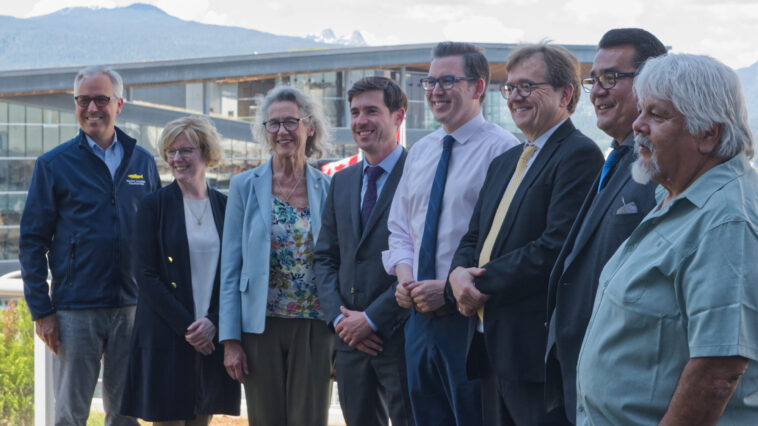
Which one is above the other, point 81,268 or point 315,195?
point 315,195

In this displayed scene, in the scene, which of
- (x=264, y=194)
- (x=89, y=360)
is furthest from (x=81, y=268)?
(x=264, y=194)

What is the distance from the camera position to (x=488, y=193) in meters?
3.25

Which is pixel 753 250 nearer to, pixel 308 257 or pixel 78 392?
pixel 308 257

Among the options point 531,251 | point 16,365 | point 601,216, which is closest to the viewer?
point 601,216

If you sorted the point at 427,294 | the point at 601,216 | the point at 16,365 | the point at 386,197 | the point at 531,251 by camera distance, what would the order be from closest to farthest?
the point at 601,216
the point at 531,251
the point at 427,294
the point at 386,197
the point at 16,365

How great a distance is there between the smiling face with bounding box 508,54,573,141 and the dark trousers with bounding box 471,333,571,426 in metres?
0.89

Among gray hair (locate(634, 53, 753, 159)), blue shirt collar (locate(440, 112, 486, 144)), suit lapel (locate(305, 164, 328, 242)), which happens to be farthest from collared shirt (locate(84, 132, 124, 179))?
gray hair (locate(634, 53, 753, 159))

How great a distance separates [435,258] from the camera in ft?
11.4

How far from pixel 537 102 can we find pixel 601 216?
0.84 metres

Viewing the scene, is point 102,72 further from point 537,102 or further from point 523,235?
point 523,235

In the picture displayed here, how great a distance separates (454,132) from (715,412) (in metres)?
2.06

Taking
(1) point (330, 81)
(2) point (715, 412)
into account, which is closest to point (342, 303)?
(2) point (715, 412)

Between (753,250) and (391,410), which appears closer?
(753,250)

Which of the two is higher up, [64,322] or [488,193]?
[488,193]
